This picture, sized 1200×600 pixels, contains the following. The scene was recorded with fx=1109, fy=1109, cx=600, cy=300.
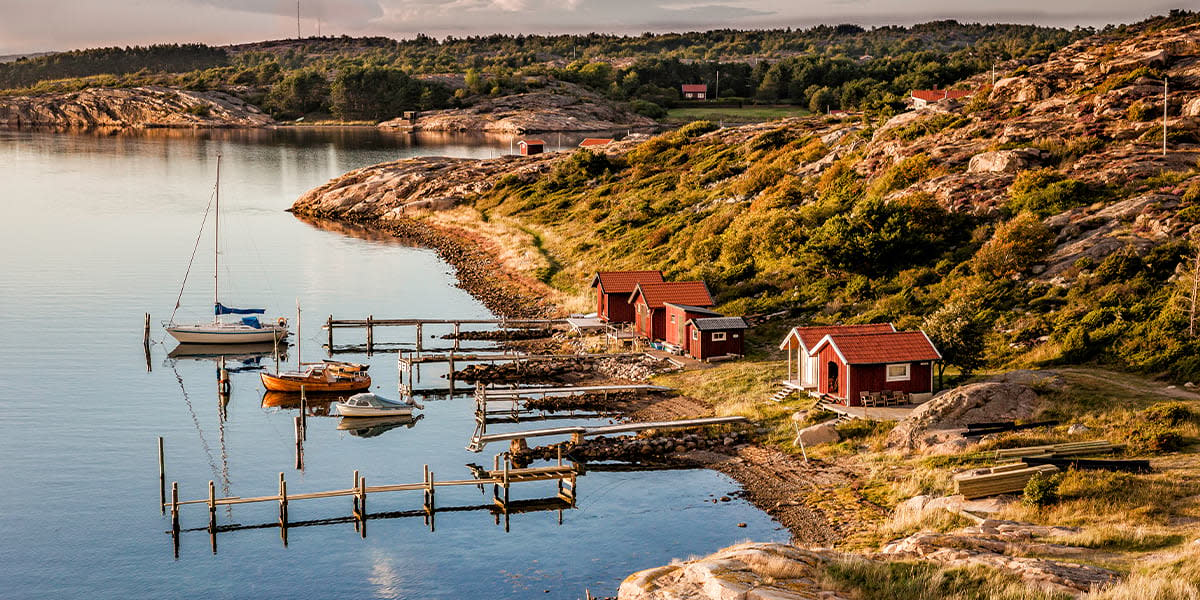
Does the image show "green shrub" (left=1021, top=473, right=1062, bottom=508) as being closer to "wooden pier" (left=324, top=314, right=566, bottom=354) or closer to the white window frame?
the white window frame

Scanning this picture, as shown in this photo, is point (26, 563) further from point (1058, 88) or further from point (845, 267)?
point (1058, 88)

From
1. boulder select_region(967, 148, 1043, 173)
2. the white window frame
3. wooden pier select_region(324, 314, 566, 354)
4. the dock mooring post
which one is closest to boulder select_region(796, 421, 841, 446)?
the white window frame

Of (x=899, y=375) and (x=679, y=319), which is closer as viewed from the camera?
(x=899, y=375)

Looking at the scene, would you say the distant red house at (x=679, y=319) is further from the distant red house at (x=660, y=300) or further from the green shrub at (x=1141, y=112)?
the green shrub at (x=1141, y=112)

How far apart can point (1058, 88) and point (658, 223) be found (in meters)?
40.0

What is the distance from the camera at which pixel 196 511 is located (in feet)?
160

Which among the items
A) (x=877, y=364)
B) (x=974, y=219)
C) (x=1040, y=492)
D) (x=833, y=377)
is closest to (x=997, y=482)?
(x=1040, y=492)

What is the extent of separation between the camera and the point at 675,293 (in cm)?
7275

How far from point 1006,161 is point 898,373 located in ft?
130

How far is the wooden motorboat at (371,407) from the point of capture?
6262 centimetres

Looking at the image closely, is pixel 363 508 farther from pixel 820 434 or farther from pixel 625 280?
pixel 625 280

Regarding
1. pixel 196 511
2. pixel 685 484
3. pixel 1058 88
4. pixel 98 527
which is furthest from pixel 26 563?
pixel 1058 88

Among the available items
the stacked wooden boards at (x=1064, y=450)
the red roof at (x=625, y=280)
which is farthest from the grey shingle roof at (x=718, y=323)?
the stacked wooden boards at (x=1064, y=450)

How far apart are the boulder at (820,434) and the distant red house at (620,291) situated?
25.7m
